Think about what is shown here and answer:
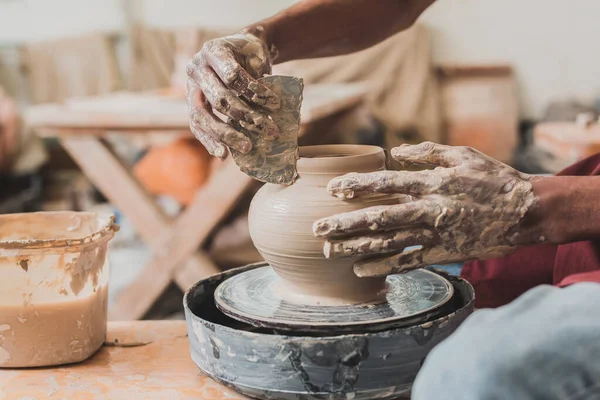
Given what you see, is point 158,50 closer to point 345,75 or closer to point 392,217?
point 345,75

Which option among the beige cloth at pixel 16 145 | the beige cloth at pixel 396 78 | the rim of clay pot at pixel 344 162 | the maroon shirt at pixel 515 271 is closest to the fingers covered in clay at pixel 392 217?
the rim of clay pot at pixel 344 162

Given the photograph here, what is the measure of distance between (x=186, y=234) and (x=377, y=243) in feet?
6.06

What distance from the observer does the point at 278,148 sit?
3.82ft

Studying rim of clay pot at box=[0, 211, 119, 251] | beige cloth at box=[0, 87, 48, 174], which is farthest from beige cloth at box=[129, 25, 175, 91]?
rim of clay pot at box=[0, 211, 119, 251]

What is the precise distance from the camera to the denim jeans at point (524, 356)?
0.76 m

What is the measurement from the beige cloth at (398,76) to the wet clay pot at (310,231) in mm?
3873

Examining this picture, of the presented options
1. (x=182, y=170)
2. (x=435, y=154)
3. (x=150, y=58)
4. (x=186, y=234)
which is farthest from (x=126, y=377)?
(x=150, y=58)

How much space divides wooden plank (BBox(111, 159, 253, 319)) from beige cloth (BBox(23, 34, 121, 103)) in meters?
3.10

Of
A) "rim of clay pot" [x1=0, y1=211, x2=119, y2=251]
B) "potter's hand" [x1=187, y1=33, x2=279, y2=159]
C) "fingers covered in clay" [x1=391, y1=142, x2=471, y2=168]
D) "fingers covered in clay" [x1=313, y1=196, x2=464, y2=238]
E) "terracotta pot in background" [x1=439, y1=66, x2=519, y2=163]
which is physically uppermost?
"potter's hand" [x1=187, y1=33, x2=279, y2=159]

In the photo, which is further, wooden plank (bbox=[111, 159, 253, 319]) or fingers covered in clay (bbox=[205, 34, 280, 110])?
wooden plank (bbox=[111, 159, 253, 319])

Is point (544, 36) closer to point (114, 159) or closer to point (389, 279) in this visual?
point (114, 159)

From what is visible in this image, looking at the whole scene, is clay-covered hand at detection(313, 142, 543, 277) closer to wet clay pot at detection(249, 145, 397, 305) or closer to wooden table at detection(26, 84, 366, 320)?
wet clay pot at detection(249, 145, 397, 305)

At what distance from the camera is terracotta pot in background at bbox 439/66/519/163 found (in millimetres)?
5246

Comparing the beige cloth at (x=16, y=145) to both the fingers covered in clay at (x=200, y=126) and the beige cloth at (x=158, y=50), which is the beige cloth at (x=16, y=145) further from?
the fingers covered in clay at (x=200, y=126)
